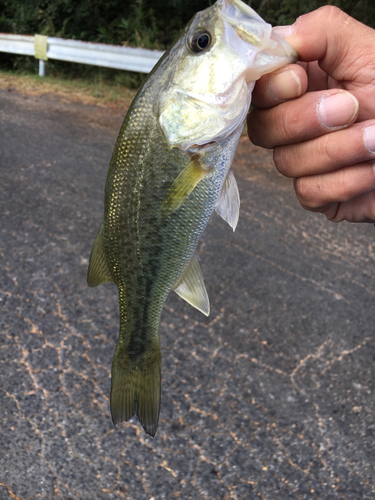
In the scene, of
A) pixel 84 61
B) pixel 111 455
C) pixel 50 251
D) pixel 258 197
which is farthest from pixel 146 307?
pixel 84 61

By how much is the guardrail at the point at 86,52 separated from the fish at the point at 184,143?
6.56 m

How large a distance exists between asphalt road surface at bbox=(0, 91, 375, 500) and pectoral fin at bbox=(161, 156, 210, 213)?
167cm

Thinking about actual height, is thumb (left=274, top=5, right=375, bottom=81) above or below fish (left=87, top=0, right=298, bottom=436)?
above

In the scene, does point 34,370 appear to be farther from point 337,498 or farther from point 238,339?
point 337,498

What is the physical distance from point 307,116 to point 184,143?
0.49 meters

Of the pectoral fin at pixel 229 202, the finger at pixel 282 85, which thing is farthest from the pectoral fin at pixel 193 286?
the finger at pixel 282 85

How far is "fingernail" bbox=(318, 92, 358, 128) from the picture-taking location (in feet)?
5.32

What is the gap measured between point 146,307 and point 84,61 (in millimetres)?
8144

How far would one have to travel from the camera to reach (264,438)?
272 centimetres

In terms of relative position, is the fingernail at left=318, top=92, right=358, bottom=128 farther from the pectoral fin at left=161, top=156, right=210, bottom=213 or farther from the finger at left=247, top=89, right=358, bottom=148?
the pectoral fin at left=161, top=156, right=210, bottom=213

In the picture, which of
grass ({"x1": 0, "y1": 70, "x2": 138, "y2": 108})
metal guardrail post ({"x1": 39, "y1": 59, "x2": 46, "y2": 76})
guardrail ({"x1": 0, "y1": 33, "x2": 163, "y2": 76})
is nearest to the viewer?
guardrail ({"x1": 0, "y1": 33, "x2": 163, "y2": 76})

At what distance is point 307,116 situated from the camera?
1.68m

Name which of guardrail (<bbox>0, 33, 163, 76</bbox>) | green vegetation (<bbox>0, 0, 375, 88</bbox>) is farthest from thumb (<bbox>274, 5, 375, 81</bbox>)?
green vegetation (<bbox>0, 0, 375, 88</bbox>)

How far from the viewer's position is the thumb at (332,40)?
1.64m
